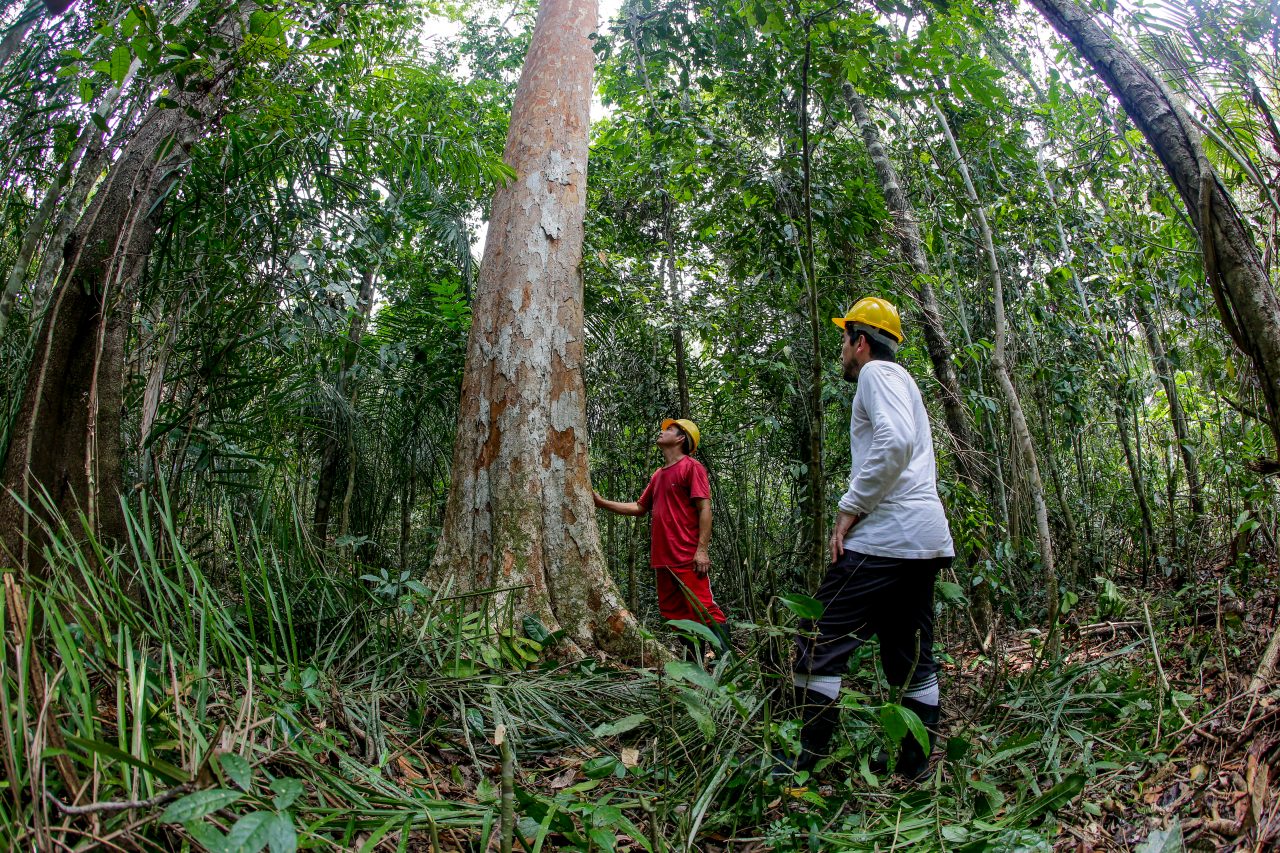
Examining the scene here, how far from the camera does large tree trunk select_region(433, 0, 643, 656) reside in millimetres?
3248

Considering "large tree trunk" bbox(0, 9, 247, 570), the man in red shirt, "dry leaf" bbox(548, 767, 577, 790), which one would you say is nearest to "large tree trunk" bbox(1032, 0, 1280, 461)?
"dry leaf" bbox(548, 767, 577, 790)

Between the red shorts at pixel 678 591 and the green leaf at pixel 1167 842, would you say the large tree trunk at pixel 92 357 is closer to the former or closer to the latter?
the red shorts at pixel 678 591

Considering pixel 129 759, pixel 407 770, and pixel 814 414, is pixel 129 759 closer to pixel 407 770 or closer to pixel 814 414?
pixel 407 770

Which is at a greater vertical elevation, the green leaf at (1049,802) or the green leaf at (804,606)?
the green leaf at (804,606)

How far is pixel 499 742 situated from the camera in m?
1.67

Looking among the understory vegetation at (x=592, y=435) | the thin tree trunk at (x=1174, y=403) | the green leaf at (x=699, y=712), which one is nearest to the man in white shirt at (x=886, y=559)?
the understory vegetation at (x=592, y=435)

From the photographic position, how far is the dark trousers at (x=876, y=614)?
244 centimetres

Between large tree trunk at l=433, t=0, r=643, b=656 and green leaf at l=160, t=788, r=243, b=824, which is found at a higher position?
large tree trunk at l=433, t=0, r=643, b=656

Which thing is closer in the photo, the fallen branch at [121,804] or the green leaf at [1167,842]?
the fallen branch at [121,804]

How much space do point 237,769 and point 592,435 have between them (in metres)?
5.36

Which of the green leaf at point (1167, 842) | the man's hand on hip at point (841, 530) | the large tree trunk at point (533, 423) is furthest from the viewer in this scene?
the large tree trunk at point (533, 423)

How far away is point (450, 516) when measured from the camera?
3.46 meters

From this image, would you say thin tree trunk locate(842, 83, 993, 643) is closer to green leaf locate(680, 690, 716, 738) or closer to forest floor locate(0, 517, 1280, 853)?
forest floor locate(0, 517, 1280, 853)

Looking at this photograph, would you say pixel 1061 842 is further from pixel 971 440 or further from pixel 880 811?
pixel 971 440
